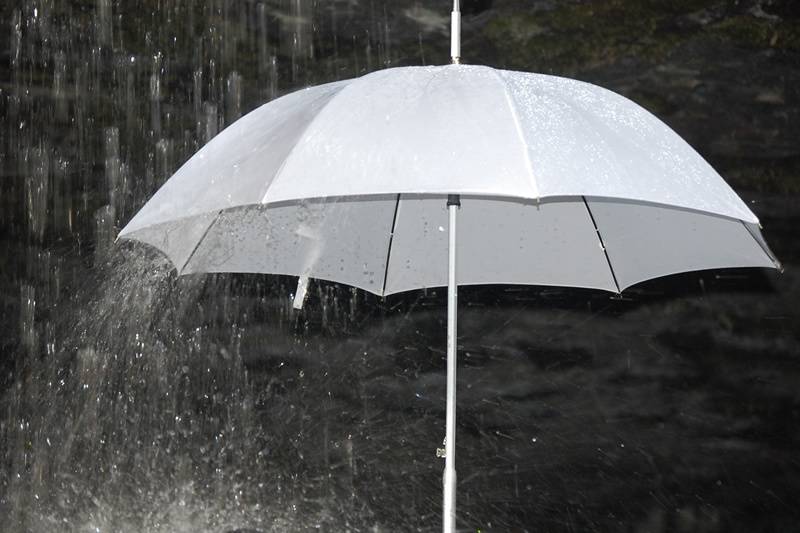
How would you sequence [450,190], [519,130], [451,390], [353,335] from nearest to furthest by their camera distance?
[450,190]
[519,130]
[451,390]
[353,335]

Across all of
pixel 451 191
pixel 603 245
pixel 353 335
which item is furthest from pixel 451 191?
pixel 353 335

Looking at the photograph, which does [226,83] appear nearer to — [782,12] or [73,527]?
[73,527]

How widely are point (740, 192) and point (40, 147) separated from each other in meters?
3.71

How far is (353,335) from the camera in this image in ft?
17.9

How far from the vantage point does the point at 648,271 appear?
3014 millimetres

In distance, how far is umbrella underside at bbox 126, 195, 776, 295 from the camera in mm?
2924

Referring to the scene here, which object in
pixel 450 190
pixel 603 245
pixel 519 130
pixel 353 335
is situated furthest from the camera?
→ pixel 353 335

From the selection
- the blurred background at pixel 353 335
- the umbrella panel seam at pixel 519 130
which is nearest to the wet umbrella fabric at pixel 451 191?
the umbrella panel seam at pixel 519 130

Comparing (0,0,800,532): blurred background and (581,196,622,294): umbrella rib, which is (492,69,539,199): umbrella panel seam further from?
(0,0,800,532): blurred background

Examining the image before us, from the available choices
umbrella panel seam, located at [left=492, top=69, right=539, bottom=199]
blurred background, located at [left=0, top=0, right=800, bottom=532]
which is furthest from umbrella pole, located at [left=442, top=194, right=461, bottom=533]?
blurred background, located at [left=0, top=0, right=800, bottom=532]

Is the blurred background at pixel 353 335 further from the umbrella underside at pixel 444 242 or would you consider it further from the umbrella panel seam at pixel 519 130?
the umbrella panel seam at pixel 519 130

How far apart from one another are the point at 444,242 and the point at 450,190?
1.13m

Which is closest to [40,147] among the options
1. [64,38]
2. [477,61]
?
[64,38]

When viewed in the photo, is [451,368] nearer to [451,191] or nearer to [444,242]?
[444,242]
